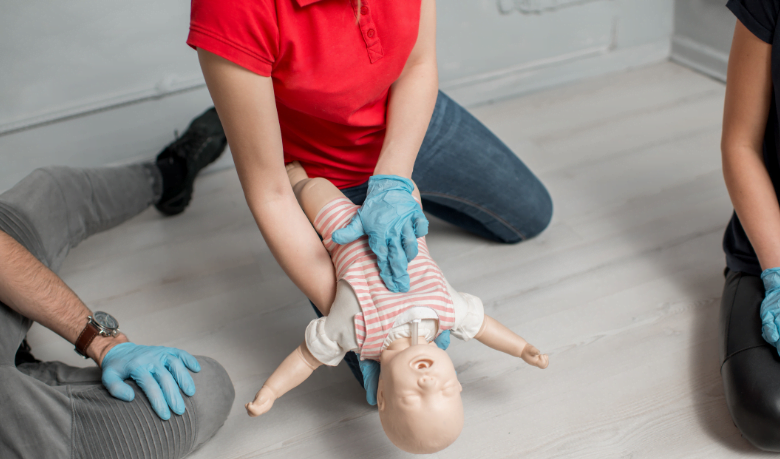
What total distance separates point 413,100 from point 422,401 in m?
0.68

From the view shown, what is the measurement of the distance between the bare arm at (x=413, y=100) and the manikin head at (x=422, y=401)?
1.46ft

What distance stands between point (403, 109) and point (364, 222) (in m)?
0.34

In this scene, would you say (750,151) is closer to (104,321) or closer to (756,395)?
(756,395)

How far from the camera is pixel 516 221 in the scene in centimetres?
173

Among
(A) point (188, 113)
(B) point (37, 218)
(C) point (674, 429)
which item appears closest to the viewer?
(C) point (674, 429)

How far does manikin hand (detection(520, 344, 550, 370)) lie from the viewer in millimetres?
1104

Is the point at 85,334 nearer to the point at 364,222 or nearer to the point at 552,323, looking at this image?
the point at 364,222

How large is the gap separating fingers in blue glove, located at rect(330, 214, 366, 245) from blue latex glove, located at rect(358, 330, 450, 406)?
0.23 metres

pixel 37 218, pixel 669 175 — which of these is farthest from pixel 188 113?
pixel 669 175

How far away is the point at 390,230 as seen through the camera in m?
1.05

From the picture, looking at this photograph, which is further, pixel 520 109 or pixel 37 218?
pixel 520 109

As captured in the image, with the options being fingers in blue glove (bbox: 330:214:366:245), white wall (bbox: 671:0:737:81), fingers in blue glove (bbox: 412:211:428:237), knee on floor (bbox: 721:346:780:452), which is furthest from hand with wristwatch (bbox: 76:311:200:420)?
white wall (bbox: 671:0:737:81)

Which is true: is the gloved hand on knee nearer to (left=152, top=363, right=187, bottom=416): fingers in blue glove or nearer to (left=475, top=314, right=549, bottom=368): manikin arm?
(left=475, top=314, right=549, bottom=368): manikin arm

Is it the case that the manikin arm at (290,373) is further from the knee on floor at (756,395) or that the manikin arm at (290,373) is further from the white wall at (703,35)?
the white wall at (703,35)
